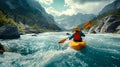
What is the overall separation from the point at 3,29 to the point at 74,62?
106 ft

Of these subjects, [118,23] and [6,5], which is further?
[6,5]

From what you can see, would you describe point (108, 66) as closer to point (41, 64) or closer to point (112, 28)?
point (41, 64)

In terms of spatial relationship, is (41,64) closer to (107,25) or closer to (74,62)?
(74,62)

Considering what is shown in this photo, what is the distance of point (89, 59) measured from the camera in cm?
1524

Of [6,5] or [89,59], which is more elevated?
[6,5]

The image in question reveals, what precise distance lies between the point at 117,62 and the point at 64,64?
4438 millimetres

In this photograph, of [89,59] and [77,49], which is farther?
[77,49]

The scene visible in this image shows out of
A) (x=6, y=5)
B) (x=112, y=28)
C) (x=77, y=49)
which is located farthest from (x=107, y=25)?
(x=6, y=5)

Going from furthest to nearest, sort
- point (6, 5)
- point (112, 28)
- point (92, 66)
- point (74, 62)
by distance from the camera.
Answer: point (6, 5), point (112, 28), point (74, 62), point (92, 66)

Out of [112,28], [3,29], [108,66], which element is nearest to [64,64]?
[108,66]

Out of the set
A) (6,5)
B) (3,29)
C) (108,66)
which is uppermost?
(6,5)

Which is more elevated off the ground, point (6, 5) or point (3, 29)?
point (6, 5)

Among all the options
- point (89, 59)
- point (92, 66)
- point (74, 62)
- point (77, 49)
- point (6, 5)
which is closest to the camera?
point (92, 66)

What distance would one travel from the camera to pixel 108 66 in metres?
13.3
